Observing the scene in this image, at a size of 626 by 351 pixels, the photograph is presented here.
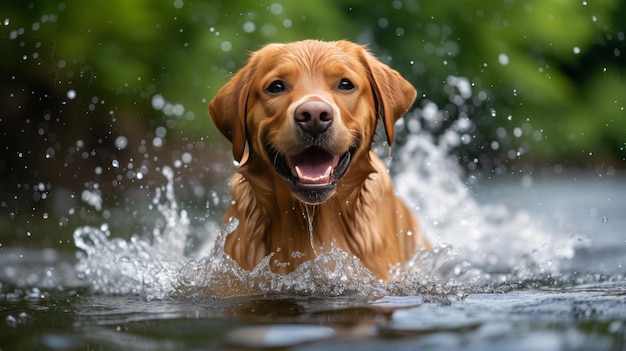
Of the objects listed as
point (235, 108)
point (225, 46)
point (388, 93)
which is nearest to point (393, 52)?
point (225, 46)

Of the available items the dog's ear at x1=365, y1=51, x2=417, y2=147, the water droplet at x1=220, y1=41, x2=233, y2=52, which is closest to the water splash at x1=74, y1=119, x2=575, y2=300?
the dog's ear at x1=365, y1=51, x2=417, y2=147

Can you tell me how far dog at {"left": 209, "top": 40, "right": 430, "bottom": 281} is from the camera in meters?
4.50

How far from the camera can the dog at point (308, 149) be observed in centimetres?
450

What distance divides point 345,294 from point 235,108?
117 cm

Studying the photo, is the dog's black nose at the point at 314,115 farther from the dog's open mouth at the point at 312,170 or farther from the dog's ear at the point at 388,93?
the dog's ear at the point at 388,93

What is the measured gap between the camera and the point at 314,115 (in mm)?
4316

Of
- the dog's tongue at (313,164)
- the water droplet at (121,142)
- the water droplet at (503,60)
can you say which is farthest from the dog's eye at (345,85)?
the water droplet at (503,60)

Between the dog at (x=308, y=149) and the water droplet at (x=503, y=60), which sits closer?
the dog at (x=308, y=149)

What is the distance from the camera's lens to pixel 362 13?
17031 mm

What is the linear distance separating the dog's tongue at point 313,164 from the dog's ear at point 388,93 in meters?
0.51

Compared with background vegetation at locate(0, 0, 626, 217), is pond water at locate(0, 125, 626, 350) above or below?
below

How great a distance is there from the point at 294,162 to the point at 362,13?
42.1ft

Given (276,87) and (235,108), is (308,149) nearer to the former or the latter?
(276,87)

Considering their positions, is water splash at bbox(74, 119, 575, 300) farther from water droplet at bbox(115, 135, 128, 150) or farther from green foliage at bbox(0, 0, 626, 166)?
water droplet at bbox(115, 135, 128, 150)
